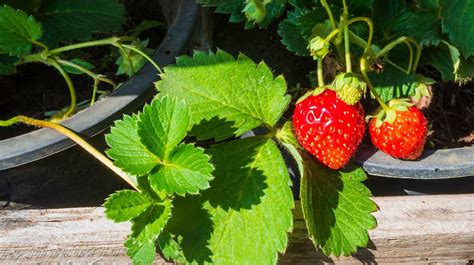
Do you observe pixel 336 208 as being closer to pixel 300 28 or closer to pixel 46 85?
pixel 300 28

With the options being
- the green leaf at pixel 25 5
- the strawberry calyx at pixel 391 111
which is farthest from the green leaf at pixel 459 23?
the green leaf at pixel 25 5

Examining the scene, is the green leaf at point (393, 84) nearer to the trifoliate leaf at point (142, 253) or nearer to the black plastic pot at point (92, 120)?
the black plastic pot at point (92, 120)

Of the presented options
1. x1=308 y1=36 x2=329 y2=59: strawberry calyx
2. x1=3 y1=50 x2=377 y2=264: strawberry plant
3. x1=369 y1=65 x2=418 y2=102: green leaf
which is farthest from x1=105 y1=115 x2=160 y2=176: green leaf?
x1=369 y1=65 x2=418 y2=102: green leaf

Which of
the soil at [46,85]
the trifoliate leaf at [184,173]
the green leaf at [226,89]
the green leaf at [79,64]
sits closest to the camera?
the trifoliate leaf at [184,173]

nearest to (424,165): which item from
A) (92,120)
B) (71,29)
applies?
(92,120)

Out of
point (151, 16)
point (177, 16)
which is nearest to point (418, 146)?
point (177, 16)

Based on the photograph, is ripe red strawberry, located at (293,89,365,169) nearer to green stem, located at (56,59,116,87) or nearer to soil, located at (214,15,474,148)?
soil, located at (214,15,474,148)
